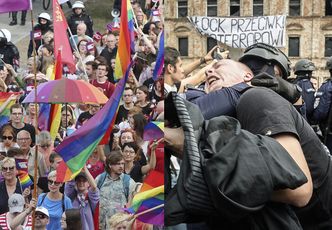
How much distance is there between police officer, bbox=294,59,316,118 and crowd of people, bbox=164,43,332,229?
5772 mm

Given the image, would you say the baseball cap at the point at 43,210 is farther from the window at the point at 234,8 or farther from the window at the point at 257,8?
the window at the point at 234,8

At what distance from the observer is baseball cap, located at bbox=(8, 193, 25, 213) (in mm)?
→ 3225

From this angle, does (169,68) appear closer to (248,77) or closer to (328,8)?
(248,77)

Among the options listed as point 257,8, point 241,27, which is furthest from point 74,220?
point 257,8

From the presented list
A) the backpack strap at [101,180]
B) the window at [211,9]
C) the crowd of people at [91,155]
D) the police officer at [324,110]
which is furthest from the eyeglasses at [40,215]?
the window at [211,9]

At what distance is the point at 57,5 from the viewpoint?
402 cm

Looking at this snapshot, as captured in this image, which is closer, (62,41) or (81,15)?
(81,15)

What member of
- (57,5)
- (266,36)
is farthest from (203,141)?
(266,36)

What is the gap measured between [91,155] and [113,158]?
0.50 feet

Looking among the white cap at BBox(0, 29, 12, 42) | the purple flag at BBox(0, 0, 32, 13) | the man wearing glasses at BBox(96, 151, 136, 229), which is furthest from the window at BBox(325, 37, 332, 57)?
the purple flag at BBox(0, 0, 32, 13)

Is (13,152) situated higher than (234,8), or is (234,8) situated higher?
(13,152)

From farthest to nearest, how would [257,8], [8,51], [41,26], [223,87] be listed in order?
[257,8] → [41,26] → [8,51] → [223,87]

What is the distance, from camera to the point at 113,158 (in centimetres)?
303

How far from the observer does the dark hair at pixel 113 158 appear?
9.70ft
